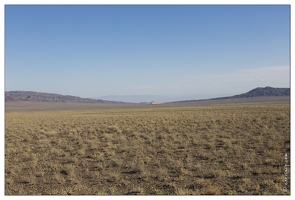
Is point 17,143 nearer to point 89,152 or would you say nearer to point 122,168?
point 89,152

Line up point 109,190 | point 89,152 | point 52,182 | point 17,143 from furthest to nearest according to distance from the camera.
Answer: point 17,143 → point 89,152 → point 52,182 → point 109,190

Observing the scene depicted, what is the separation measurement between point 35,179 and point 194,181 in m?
5.06

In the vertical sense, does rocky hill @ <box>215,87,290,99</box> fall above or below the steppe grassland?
above

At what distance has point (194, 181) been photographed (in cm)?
791

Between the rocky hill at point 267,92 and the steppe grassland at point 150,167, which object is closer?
the steppe grassland at point 150,167

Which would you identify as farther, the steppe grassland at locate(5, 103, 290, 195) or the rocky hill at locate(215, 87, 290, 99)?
the rocky hill at locate(215, 87, 290, 99)

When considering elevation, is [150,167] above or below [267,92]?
below

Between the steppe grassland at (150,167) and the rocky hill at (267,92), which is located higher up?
the rocky hill at (267,92)

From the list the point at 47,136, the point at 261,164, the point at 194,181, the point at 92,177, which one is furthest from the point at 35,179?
the point at 47,136

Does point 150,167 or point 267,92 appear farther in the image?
point 267,92

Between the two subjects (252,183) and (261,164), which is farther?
(261,164)

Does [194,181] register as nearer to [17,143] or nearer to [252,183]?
[252,183]
